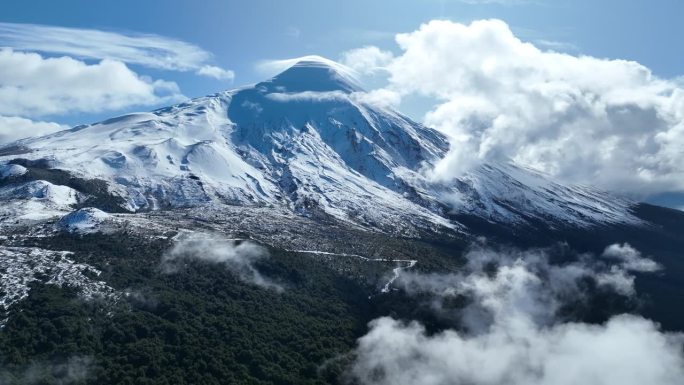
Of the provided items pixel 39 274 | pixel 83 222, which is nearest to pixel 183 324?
pixel 39 274

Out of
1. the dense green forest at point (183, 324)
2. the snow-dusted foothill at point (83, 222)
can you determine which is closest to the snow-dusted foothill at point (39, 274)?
the dense green forest at point (183, 324)

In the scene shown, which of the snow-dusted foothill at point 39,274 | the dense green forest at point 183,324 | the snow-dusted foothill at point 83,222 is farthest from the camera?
the snow-dusted foothill at point 83,222

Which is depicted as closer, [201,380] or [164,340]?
[201,380]

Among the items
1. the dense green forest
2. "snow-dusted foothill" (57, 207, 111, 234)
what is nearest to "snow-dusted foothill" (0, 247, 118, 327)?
the dense green forest

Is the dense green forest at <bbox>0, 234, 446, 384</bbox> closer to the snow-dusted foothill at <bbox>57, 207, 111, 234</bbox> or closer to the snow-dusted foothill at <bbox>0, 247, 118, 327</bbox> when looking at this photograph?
the snow-dusted foothill at <bbox>0, 247, 118, 327</bbox>

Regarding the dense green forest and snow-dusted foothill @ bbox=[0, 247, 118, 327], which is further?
snow-dusted foothill @ bbox=[0, 247, 118, 327]

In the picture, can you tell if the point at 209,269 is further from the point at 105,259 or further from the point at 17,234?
the point at 17,234

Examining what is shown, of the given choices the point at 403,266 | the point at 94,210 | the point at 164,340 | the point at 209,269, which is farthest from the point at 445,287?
the point at 94,210

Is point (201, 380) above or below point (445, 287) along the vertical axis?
below

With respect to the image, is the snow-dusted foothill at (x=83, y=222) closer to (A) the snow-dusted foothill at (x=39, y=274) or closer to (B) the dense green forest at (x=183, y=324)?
(B) the dense green forest at (x=183, y=324)

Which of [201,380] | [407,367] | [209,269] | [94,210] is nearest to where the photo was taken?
[201,380]

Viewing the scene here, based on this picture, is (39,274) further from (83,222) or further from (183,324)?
(83,222)
